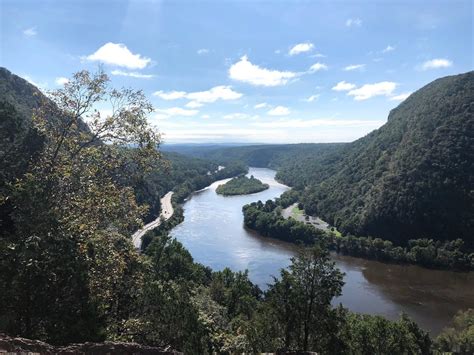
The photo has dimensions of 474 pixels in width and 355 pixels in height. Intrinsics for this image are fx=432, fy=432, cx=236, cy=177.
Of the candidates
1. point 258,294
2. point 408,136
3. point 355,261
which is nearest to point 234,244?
point 355,261

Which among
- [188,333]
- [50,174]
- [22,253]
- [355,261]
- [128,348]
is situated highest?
[50,174]

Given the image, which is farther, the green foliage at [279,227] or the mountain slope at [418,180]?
the green foliage at [279,227]

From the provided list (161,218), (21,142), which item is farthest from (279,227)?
(21,142)

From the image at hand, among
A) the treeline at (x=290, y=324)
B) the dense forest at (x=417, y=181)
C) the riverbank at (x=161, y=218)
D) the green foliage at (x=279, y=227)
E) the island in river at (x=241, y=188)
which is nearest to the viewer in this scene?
the treeline at (x=290, y=324)

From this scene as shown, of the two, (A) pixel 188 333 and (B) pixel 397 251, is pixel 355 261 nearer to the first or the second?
(B) pixel 397 251

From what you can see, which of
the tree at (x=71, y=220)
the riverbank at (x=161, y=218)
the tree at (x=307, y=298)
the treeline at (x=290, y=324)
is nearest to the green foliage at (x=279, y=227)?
the riverbank at (x=161, y=218)

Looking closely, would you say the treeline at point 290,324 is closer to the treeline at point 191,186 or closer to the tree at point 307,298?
the tree at point 307,298

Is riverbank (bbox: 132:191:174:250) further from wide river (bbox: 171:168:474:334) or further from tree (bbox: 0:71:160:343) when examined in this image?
tree (bbox: 0:71:160:343)
